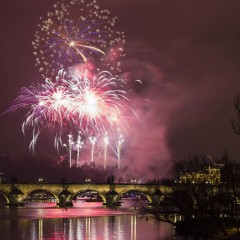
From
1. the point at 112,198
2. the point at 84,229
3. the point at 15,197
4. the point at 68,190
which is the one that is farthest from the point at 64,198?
the point at 84,229

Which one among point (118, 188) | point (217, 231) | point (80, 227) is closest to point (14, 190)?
point (118, 188)

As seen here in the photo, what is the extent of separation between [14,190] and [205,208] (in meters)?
69.0

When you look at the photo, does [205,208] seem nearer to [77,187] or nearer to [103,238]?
[103,238]

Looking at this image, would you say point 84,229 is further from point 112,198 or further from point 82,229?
point 112,198

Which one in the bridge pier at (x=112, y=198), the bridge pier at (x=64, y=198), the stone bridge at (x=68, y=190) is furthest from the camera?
the bridge pier at (x=112, y=198)

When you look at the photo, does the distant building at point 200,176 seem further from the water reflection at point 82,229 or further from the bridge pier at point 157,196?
the bridge pier at point 157,196

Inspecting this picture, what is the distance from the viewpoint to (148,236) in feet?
181

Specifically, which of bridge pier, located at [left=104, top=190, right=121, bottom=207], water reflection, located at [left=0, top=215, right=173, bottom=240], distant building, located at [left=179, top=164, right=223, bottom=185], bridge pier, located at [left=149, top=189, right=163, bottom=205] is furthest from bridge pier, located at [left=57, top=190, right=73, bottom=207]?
distant building, located at [left=179, top=164, right=223, bottom=185]

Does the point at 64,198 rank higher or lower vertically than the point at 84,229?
higher

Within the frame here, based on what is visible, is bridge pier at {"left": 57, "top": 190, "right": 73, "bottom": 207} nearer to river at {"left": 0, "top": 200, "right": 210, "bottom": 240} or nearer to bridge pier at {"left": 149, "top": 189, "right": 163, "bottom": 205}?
bridge pier at {"left": 149, "top": 189, "right": 163, "bottom": 205}

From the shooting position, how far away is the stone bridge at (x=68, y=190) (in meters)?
114

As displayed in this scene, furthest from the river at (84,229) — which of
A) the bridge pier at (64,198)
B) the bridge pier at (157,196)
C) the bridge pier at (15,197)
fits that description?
the bridge pier at (64,198)

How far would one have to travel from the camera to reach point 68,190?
11938 cm

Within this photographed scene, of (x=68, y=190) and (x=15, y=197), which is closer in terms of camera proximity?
(x=15, y=197)
